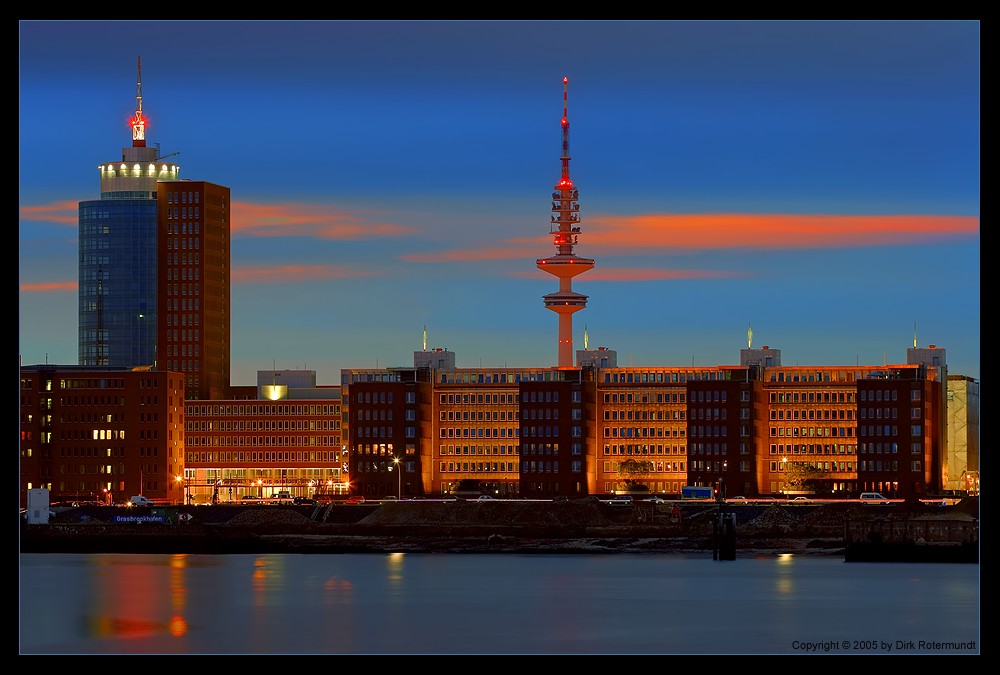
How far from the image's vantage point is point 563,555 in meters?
168

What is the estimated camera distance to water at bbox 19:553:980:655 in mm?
83312

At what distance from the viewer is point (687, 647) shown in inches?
3221

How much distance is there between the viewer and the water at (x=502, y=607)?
273ft

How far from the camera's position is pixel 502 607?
10400 centimetres

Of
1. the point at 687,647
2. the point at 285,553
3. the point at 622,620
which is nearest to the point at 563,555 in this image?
the point at 285,553
